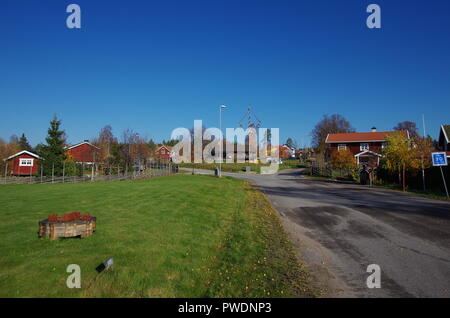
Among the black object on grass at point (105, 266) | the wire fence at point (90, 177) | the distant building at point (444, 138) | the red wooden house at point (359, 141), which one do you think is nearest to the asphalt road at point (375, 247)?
the black object on grass at point (105, 266)

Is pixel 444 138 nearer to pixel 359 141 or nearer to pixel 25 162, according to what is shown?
pixel 359 141

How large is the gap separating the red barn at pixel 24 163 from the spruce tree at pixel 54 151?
29.8ft

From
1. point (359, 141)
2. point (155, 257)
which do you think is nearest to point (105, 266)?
point (155, 257)

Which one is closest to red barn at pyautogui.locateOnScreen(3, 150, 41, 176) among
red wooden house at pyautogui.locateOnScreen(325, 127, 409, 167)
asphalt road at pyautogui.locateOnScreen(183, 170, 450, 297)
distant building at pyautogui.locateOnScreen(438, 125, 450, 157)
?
asphalt road at pyautogui.locateOnScreen(183, 170, 450, 297)

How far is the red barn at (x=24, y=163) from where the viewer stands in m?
44.9

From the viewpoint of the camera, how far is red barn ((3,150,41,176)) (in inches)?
1768

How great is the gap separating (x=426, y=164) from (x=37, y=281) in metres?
27.6

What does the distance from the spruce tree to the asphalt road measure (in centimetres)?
3516

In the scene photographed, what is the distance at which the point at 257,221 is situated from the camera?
34.1 ft

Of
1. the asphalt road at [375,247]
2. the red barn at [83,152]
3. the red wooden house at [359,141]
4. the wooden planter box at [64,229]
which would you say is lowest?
the asphalt road at [375,247]

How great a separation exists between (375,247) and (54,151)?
4252 centimetres

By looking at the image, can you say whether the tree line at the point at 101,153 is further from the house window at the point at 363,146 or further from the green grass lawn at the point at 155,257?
the house window at the point at 363,146
